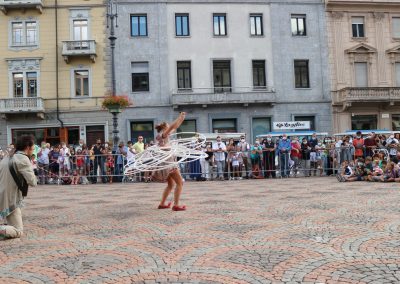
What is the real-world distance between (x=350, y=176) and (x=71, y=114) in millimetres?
20252

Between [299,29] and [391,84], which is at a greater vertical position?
[299,29]

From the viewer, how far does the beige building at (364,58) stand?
31562mm

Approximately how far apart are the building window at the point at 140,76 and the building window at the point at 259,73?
7.98m

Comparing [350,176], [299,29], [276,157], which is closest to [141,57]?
[299,29]

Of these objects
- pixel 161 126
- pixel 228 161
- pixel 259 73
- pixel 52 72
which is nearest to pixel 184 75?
pixel 259 73

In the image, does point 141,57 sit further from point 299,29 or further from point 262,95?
point 299,29

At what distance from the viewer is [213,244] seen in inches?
230

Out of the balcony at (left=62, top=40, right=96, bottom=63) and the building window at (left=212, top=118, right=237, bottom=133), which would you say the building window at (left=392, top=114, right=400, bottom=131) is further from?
the balcony at (left=62, top=40, right=96, bottom=63)

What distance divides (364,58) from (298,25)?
5.67 meters

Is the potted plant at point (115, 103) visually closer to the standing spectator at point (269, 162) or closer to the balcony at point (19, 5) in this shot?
the standing spectator at point (269, 162)

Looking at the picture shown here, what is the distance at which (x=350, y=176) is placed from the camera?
15734 millimetres

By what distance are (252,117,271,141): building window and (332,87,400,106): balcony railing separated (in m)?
5.31

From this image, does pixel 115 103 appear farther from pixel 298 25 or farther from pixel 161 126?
pixel 298 25

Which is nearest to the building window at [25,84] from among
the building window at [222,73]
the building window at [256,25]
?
the building window at [222,73]
